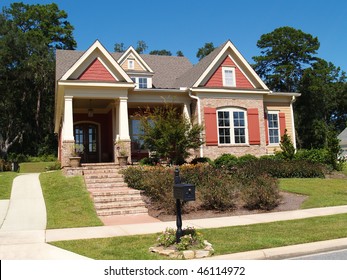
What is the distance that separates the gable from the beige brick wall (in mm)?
843

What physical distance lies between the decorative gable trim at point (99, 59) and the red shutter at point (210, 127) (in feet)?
15.2

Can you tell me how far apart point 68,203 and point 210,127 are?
33.8ft

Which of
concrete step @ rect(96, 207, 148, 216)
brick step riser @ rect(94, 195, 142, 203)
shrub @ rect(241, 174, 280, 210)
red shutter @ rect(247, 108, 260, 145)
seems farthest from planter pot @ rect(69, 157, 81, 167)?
red shutter @ rect(247, 108, 260, 145)

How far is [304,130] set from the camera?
5041 centimetres

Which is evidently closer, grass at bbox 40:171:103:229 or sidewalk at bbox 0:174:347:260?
sidewalk at bbox 0:174:347:260

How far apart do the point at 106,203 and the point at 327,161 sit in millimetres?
13382

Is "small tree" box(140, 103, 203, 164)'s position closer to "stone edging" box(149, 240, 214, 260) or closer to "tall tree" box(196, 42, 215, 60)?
"stone edging" box(149, 240, 214, 260)

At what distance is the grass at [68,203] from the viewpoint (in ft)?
32.7

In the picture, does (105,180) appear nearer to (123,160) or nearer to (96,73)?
(123,160)

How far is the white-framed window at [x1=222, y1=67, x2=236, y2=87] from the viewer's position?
21.5 m

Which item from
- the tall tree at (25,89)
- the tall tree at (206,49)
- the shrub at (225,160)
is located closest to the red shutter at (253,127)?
the shrub at (225,160)

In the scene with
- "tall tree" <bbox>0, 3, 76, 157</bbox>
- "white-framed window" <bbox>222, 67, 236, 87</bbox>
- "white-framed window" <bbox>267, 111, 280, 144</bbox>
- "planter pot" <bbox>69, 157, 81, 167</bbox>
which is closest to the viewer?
"planter pot" <bbox>69, 157, 81, 167</bbox>

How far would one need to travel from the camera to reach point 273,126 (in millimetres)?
23422
